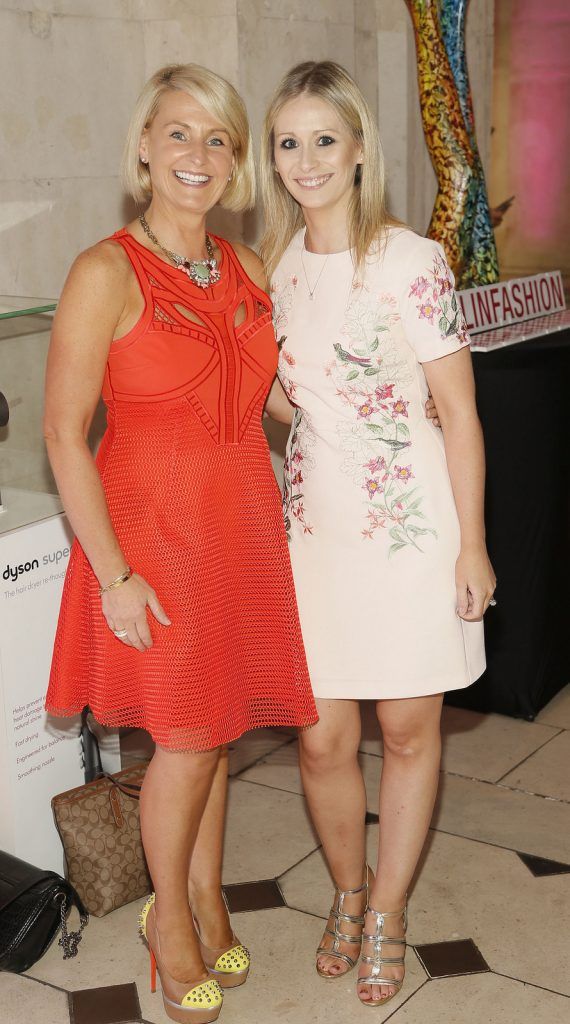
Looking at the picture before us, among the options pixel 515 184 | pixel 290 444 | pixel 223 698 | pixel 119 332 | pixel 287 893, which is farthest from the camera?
pixel 515 184

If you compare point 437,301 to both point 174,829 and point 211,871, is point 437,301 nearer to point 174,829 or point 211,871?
point 174,829

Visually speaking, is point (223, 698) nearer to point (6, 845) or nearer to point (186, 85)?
point (6, 845)

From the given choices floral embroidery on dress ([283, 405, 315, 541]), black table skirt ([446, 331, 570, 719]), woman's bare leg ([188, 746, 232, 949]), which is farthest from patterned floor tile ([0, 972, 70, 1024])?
black table skirt ([446, 331, 570, 719])

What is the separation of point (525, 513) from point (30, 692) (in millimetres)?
1598

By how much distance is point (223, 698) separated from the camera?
7.47 feet

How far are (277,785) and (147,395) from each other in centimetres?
162

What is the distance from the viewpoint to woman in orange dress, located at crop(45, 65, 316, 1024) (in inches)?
83.7

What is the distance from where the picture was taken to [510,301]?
389 cm

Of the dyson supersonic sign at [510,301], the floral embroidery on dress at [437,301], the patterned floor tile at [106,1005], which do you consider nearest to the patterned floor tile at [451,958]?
the patterned floor tile at [106,1005]

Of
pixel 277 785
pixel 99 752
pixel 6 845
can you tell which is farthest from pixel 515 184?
pixel 6 845

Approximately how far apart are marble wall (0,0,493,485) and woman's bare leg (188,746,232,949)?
1558mm

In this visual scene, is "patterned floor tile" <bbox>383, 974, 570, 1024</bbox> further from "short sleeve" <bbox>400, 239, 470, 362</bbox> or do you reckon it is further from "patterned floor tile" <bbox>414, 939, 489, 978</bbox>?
"short sleeve" <bbox>400, 239, 470, 362</bbox>

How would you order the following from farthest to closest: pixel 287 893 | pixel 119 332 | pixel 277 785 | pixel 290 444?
1. pixel 277 785
2. pixel 287 893
3. pixel 290 444
4. pixel 119 332

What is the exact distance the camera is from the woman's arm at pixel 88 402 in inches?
81.4
